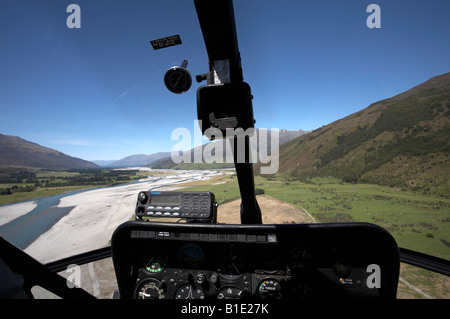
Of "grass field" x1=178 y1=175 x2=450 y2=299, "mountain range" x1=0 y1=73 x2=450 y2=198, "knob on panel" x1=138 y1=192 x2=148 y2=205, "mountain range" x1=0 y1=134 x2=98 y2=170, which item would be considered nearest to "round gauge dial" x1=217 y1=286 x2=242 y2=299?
"knob on panel" x1=138 y1=192 x2=148 y2=205

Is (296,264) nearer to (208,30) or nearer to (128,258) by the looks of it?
(128,258)

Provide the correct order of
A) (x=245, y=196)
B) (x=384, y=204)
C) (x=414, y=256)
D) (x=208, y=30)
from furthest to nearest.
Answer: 1. (x=384, y=204)
2. (x=245, y=196)
3. (x=414, y=256)
4. (x=208, y=30)

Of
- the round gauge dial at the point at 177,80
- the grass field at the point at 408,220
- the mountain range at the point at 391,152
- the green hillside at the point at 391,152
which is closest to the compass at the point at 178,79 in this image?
the round gauge dial at the point at 177,80

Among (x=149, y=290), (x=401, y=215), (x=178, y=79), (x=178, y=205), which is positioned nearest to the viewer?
(x=178, y=79)

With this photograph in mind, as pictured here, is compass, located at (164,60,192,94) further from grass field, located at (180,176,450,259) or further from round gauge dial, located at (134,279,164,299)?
grass field, located at (180,176,450,259)

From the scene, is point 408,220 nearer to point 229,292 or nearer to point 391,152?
point 229,292

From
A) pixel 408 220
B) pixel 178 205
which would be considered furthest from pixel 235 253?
pixel 408 220
